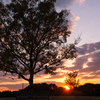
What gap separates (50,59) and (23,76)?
14.0 ft

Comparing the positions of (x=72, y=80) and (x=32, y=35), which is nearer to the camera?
(x=32, y=35)

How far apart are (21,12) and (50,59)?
7508 millimetres

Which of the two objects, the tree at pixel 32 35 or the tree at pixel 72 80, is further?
the tree at pixel 72 80

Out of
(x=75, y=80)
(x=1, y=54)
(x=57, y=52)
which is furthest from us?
(x=75, y=80)

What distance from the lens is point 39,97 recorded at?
15469 mm

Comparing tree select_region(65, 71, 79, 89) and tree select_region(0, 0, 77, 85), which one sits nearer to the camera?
tree select_region(0, 0, 77, 85)

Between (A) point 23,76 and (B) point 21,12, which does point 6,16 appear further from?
(A) point 23,76

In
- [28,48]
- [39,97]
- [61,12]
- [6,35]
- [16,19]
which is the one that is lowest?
[39,97]

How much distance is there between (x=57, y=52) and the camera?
19.5m

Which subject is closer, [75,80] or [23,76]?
[23,76]

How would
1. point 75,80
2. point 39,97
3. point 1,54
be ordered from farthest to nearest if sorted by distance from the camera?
point 75,80 < point 1,54 < point 39,97

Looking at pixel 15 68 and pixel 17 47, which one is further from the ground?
pixel 17 47

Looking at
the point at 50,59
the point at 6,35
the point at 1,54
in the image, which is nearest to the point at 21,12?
the point at 6,35

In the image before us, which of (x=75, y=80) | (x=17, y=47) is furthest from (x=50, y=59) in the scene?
(x=75, y=80)
